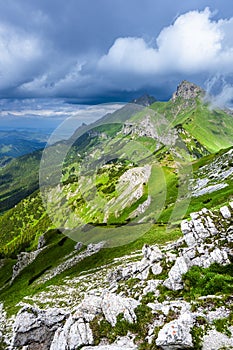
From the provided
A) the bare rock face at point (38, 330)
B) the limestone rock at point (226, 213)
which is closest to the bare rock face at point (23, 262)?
the bare rock face at point (38, 330)

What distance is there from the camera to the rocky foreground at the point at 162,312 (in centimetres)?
1655

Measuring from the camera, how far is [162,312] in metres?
19.3

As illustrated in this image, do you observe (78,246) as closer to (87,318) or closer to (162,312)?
(87,318)

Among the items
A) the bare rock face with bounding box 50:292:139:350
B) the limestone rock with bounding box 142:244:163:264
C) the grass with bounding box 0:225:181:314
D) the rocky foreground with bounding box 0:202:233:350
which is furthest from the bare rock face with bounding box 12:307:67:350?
the grass with bounding box 0:225:181:314

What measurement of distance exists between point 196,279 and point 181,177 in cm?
12887

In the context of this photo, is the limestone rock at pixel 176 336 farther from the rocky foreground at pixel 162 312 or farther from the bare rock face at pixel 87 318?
Result: the bare rock face at pixel 87 318

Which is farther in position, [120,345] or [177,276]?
[177,276]

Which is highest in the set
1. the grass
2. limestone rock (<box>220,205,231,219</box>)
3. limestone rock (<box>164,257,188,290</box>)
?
limestone rock (<box>220,205,231,219</box>)

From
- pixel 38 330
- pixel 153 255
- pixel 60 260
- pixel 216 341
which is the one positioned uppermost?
pixel 216 341

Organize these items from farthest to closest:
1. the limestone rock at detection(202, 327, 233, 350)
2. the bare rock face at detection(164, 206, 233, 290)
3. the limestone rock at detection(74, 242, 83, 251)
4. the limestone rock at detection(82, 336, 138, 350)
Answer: the limestone rock at detection(74, 242, 83, 251) → the bare rock face at detection(164, 206, 233, 290) → the limestone rock at detection(82, 336, 138, 350) → the limestone rock at detection(202, 327, 233, 350)

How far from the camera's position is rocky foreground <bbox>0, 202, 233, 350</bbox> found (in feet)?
54.3

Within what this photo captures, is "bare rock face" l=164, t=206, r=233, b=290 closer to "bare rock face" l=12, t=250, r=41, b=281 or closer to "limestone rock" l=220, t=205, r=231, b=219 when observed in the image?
"limestone rock" l=220, t=205, r=231, b=219

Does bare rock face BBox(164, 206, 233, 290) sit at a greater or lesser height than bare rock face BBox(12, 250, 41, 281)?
greater

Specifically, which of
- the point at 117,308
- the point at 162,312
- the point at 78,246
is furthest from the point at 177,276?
→ the point at 78,246
